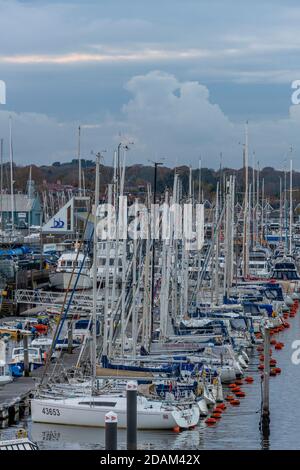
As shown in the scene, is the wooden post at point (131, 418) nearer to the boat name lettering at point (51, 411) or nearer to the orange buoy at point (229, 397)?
the boat name lettering at point (51, 411)

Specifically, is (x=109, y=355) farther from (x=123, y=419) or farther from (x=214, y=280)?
(x=214, y=280)

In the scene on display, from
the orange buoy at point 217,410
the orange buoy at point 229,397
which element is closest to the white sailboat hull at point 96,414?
the orange buoy at point 217,410

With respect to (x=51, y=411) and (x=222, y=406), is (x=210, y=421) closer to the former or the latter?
(x=222, y=406)

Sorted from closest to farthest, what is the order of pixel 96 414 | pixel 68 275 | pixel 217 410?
1. pixel 96 414
2. pixel 217 410
3. pixel 68 275

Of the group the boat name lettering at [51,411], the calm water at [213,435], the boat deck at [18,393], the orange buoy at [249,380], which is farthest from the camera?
the orange buoy at [249,380]

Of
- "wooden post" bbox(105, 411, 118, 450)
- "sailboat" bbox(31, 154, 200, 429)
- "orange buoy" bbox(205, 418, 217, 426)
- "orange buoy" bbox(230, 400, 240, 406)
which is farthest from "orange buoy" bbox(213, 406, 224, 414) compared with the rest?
"wooden post" bbox(105, 411, 118, 450)

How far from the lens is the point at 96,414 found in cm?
3603

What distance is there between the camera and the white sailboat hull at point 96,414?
36031mm

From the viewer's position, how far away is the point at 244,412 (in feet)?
133

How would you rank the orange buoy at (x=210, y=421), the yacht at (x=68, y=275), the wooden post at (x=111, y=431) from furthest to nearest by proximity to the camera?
the yacht at (x=68, y=275) < the orange buoy at (x=210, y=421) < the wooden post at (x=111, y=431)

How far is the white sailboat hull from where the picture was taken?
36031mm

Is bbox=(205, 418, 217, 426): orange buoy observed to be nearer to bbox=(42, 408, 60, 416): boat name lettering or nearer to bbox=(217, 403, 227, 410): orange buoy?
bbox=(217, 403, 227, 410): orange buoy

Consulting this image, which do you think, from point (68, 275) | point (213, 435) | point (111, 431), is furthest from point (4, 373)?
point (68, 275)
